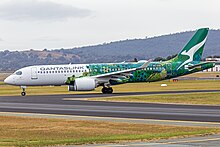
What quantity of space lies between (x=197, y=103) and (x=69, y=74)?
69.3ft

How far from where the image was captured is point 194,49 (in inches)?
2562

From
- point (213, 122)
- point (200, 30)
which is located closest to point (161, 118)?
point (213, 122)

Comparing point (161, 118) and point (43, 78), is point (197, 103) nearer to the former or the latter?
point (161, 118)

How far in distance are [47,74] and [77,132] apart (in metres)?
37.9

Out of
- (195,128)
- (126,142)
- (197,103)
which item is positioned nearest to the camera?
(126,142)

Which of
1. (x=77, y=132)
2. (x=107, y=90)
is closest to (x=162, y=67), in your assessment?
(x=107, y=90)

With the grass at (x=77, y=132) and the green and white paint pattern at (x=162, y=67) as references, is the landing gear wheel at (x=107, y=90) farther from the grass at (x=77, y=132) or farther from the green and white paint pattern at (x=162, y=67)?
the grass at (x=77, y=132)

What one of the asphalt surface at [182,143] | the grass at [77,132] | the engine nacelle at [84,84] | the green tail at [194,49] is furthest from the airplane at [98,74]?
the asphalt surface at [182,143]

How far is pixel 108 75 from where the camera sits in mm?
61188

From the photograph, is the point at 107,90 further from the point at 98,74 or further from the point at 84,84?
the point at 84,84

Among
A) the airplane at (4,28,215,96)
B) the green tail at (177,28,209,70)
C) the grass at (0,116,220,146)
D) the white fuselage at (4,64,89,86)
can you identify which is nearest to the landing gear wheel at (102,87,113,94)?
the airplane at (4,28,215,96)

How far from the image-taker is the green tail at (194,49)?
64.8 metres

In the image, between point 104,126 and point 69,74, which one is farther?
point 69,74

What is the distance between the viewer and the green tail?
64.8 metres
